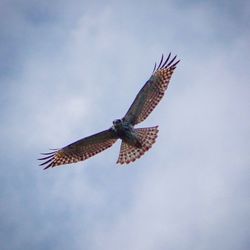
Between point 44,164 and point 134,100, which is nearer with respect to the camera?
point 134,100

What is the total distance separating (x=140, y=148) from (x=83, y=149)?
1.86 metres

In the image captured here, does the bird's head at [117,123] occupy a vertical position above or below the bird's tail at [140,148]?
above

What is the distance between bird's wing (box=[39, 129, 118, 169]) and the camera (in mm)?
18438

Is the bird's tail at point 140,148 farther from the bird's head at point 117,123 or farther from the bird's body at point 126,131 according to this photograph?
the bird's head at point 117,123

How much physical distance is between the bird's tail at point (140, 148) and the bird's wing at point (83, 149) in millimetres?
484

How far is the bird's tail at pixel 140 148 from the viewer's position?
18.0 m

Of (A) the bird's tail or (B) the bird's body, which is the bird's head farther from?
(A) the bird's tail

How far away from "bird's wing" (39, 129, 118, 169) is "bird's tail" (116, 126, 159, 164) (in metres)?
0.48

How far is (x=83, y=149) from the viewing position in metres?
18.9

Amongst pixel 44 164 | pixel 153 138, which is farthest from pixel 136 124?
pixel 44 164

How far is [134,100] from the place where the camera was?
18.0 meters

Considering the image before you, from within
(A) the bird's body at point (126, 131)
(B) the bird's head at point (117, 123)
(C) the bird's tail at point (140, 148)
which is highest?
(B) the bird's head at point (117, 123)

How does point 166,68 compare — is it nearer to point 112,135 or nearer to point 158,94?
point 158,94

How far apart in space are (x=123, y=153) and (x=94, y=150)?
0.98 metres
